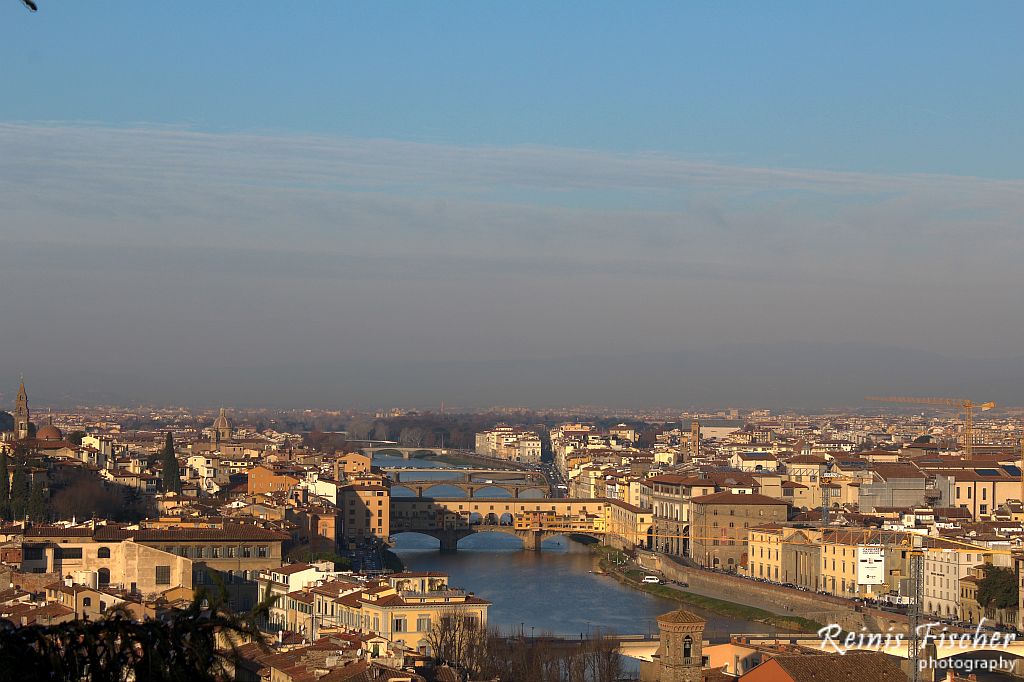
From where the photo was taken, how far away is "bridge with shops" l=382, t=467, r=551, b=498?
165ft

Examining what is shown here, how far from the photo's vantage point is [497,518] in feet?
138

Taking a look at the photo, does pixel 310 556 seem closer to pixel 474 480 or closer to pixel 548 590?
pixel 548 590

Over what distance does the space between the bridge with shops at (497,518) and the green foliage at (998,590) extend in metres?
16.8

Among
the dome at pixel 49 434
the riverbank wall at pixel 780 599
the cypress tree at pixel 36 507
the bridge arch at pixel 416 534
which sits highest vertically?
the dome at pixel 49 434

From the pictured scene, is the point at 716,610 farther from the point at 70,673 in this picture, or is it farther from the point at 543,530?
the point at 70,673

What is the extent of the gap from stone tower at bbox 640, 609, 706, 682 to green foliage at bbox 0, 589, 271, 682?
7.62m

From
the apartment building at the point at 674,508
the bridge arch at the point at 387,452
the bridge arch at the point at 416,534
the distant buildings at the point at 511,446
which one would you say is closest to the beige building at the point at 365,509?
the bridge arch at the point at 416,534

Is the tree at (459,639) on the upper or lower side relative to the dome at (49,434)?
lower

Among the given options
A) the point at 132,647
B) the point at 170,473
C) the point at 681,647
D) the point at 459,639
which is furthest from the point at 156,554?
the point at 170,473

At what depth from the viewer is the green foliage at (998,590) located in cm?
2219

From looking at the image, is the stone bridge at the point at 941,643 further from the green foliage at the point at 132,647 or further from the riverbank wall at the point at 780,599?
the green foliage at the point at 132,647

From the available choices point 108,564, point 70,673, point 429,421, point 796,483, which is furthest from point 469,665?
point 429,421

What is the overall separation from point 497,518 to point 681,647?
29882 mm

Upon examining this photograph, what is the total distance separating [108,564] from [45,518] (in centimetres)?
792
